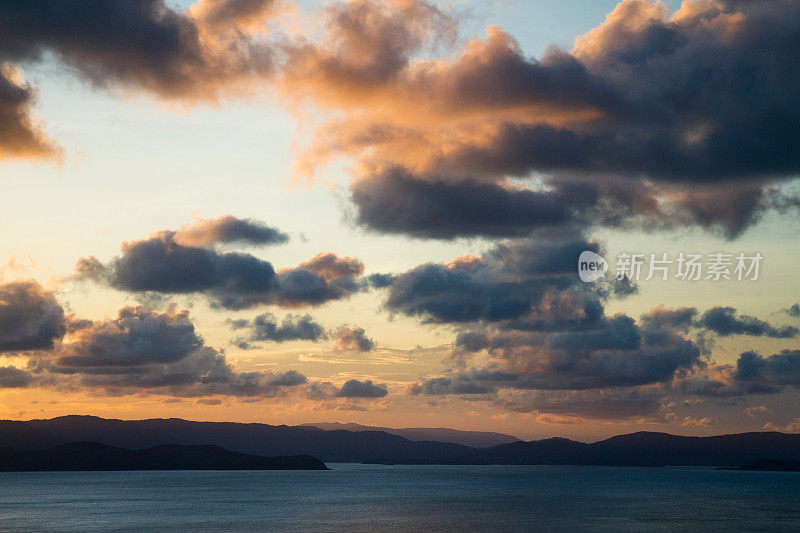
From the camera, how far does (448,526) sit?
154 meters

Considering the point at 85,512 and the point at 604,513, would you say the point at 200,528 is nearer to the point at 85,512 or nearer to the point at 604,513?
the point at 85,512

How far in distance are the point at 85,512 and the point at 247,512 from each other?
143 ft

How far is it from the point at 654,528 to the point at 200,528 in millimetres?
93257

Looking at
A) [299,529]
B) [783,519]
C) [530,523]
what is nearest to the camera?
[299,529]

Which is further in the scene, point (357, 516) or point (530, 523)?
point (357, 516)

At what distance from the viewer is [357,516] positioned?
180m

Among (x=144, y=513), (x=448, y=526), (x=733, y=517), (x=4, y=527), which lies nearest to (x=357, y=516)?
(x=448, y=526)

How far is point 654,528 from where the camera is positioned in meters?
154

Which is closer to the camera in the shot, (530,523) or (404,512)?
(530,523)

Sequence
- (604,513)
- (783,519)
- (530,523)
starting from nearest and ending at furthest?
(530,523), (783,519), (604,513)

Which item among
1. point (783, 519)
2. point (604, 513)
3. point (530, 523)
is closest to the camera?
point (530, 523)

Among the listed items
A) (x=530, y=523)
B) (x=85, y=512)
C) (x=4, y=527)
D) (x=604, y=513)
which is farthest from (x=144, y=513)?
(x=604, y=513)

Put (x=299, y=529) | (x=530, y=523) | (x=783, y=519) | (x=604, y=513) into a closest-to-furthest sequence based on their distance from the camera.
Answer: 1. (x=299, y=529)
2. (x=530, y=523)
3. (x=783, y=519)
4. (x=604, y=513)

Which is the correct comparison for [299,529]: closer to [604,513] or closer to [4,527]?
[4,527]
